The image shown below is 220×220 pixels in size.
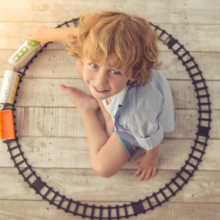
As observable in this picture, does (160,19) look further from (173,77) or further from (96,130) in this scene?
(96,130)

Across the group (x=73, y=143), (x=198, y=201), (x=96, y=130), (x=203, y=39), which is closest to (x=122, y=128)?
(x=96, y=130)

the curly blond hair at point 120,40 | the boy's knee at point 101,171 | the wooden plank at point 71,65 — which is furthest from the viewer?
the wooden plank at point 71,65

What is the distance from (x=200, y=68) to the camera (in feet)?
2.72

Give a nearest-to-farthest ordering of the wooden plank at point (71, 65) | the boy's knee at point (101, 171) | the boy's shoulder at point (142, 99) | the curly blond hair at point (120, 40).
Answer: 1. the curly blond hair at point (120, 40)
2. the boy's shoulder at point (142, 99)
3. the boy's knee at point (101, 171)
4. the wooden plank at point (71, 65)

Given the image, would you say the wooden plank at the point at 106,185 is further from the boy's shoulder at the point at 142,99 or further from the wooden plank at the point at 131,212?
the boy's shoulder at the point at 142,99

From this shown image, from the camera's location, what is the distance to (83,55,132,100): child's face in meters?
0.41

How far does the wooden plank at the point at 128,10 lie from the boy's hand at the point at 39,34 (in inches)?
3.2

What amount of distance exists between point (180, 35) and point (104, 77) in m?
0.59

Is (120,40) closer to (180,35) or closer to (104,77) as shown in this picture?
(104,77)

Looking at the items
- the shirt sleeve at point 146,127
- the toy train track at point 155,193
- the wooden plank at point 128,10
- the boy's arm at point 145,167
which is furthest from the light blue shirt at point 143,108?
the wooden plank at point 128,10

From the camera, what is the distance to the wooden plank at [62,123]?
80 centimetres

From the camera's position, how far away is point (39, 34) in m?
0.80

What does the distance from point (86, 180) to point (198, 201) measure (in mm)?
443

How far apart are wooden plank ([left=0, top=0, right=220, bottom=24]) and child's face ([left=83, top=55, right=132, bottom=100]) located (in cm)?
55
